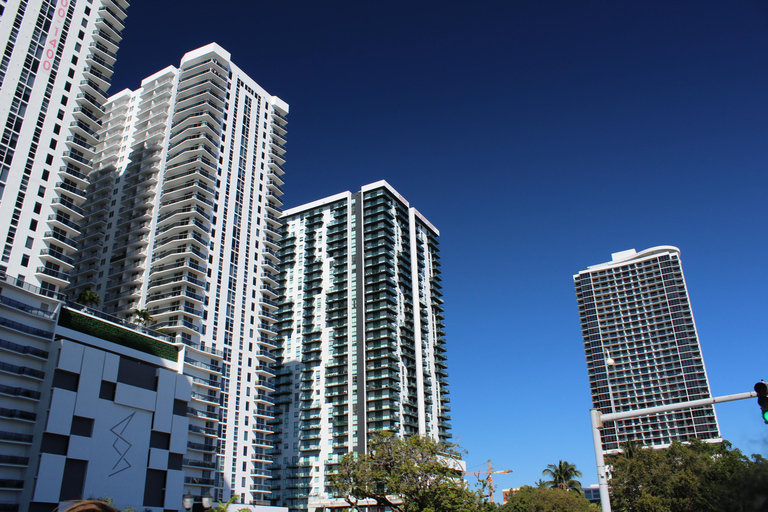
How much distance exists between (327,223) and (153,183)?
59768 millimetres

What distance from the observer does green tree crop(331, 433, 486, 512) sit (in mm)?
67750

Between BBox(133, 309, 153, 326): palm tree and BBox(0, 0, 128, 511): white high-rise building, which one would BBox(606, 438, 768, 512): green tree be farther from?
BBox(133, 309, 153, 326): palm tree

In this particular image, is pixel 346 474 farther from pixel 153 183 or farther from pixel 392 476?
pixel 153 183

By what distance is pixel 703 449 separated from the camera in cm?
8975

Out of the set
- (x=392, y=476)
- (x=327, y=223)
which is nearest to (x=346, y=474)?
(x=392, y=476)

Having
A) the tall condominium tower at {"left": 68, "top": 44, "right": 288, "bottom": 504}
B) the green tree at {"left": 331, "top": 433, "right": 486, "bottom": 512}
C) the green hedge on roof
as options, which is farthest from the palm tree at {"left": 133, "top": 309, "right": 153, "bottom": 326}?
the green tree at {"left": 331, "top": 433, "right": 486, "bottom": 512}

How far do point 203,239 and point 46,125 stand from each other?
30.1m

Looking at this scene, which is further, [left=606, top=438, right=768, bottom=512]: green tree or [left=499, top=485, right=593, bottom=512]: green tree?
[left=499, top=485, right=593, bottom=512]: green tree

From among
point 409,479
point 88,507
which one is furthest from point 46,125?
point 88,507

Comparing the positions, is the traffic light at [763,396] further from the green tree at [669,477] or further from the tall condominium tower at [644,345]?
the tall condominium tower at [644,345]

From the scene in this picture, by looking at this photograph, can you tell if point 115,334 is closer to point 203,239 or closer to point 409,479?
point 203,239

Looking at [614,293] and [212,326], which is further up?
[614,293]

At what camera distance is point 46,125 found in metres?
74.7

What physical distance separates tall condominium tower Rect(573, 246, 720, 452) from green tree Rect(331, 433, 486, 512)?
4274 inches
